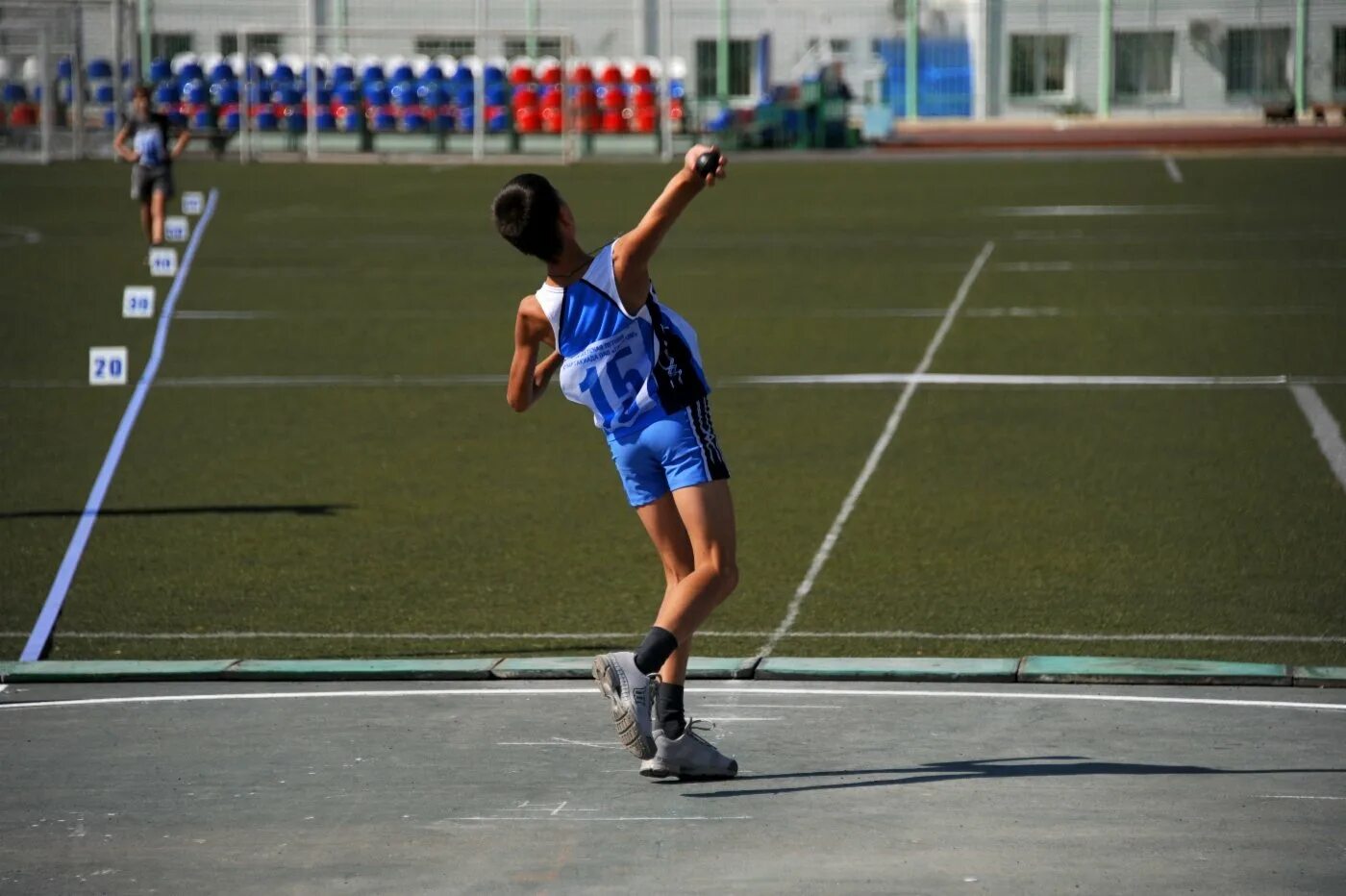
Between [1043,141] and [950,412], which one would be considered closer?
[950,412]

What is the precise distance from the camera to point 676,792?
6.12m

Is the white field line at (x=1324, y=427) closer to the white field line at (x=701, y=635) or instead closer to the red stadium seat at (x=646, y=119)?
the white field line at (x=701, y=635)

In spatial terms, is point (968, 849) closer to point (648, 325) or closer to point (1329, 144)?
point (648, 325)

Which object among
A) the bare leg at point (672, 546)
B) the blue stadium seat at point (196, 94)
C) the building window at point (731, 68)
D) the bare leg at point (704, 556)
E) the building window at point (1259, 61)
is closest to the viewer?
the bare leg at point (704, 556)

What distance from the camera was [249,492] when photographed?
477 inches

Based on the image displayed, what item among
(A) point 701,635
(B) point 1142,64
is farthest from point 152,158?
(B) point 1142,64

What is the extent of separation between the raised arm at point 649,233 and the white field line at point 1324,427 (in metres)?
6.99

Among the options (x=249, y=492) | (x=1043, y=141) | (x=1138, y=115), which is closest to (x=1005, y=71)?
(x=1138, y=115)

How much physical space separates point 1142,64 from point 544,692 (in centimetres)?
4200

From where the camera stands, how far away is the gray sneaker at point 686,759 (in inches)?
242

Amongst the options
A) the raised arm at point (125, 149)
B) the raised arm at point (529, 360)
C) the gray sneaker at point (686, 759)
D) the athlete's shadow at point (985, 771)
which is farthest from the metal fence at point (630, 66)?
the athlete's shadow at point (985, 771)

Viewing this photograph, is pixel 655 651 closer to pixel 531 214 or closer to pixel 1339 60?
pixel 531 214

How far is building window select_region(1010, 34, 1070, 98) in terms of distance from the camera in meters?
46.6

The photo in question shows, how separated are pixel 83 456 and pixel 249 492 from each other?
191cm
